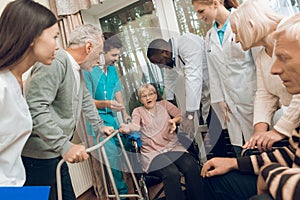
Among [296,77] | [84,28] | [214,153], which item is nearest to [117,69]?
[84,28]

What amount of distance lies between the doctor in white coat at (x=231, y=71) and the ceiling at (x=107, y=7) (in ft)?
4.15

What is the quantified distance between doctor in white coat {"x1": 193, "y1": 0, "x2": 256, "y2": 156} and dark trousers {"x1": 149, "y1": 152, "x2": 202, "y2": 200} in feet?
0.99

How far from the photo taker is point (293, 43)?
74 cm

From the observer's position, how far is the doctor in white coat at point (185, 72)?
1.64 meters

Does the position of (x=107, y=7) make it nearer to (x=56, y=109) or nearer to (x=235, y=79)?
(x=235, y=79)

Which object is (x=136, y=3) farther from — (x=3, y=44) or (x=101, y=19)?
(x=3, y=44)

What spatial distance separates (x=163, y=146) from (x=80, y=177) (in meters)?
0.98

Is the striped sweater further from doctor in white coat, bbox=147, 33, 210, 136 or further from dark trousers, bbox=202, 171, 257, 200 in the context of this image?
doctor in white coat, bbox=147, 33, 210, 136

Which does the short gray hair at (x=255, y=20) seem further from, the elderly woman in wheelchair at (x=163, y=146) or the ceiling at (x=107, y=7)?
the ceiling at (x=107, y=7)

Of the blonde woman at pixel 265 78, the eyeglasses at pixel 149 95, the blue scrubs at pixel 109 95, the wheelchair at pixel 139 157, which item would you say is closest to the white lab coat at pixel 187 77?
the eyeglasses at pixel 149 95

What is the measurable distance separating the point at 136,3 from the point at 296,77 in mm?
2087

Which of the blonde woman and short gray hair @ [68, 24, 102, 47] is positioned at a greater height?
short gray hair @ [68, 24, 102, 47]

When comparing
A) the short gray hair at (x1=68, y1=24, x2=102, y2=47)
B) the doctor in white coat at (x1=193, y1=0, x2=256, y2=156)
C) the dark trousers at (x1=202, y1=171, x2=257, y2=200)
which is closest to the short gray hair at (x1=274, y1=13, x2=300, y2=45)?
the dark trousers at (x1=202, y1=171, x2=257, y2=200)

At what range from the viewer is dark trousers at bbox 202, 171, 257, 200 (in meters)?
0.94
